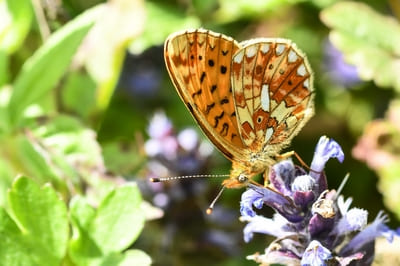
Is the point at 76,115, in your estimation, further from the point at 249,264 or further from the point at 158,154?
the point at 249,264

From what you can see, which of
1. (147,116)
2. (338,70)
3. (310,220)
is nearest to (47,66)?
(147,116)

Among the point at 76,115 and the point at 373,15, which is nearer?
the point at 76,115

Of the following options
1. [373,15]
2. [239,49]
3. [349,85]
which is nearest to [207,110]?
[239,49]

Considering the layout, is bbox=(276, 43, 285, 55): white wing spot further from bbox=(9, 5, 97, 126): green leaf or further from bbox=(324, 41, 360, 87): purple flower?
bbox=(324, 41, 360, 87): purple flower

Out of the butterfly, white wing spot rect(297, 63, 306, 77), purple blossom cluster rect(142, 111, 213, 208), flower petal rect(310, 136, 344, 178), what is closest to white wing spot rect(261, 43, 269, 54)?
the butterfly

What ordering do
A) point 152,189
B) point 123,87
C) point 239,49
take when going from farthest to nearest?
point 123,87, point 152,189, point 239,49

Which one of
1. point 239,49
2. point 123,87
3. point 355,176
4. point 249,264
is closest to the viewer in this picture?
point 239,49

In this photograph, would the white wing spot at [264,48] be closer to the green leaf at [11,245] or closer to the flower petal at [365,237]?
the flower petal at [365,237]
